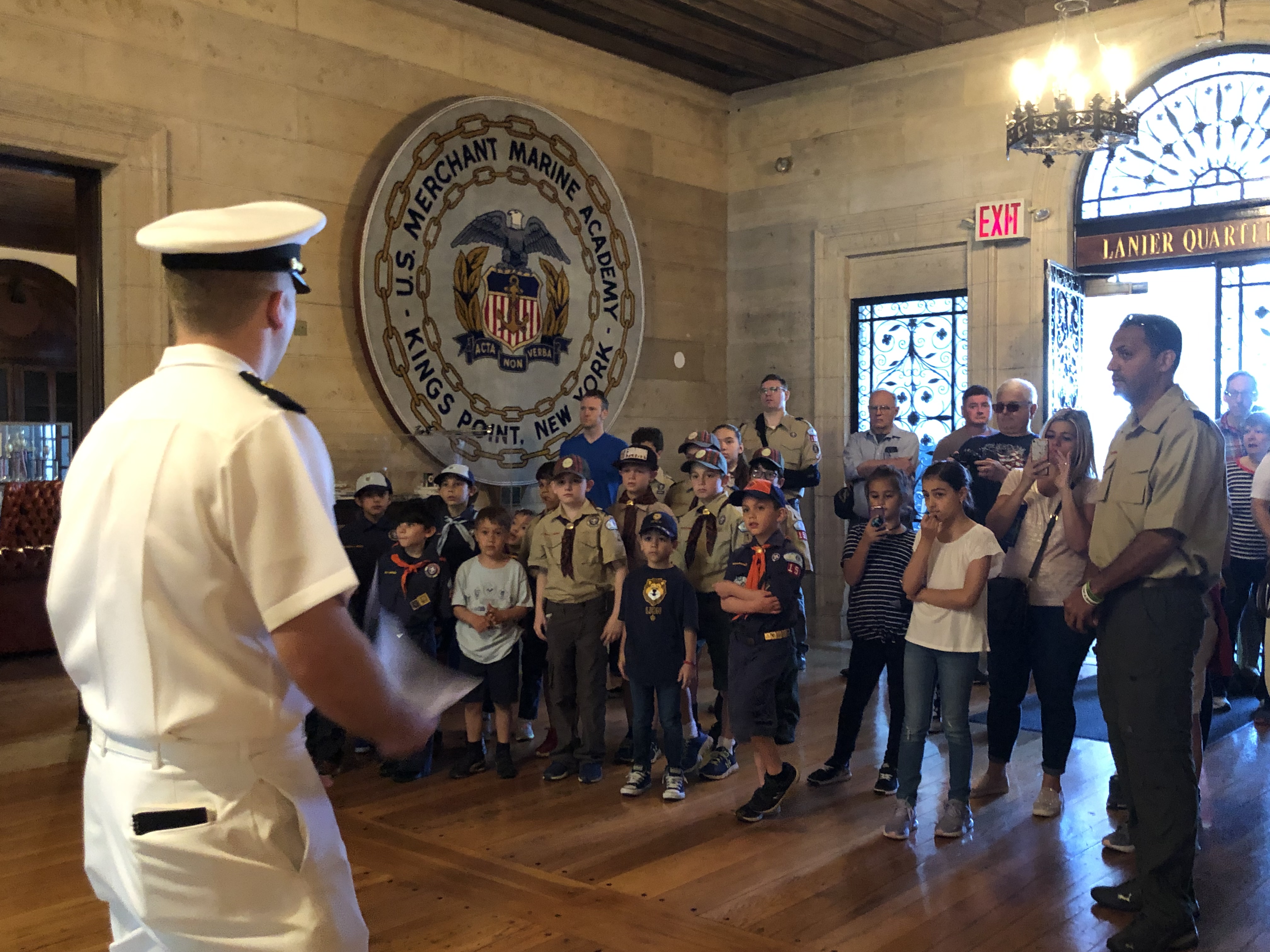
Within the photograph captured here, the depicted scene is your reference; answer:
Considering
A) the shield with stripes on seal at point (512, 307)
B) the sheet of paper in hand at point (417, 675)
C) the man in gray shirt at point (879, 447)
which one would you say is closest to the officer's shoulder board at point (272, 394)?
the sheet of paper in hand at point (417, 675)

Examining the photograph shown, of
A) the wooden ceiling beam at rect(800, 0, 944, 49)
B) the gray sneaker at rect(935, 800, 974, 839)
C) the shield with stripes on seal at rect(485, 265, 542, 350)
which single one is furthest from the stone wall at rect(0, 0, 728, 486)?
the gray sneaker at rect(935, 800, 974, 839)

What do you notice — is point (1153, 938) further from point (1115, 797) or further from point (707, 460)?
point (707, 460)

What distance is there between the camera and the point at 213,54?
5660 mm

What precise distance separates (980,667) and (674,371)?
10.2 ft

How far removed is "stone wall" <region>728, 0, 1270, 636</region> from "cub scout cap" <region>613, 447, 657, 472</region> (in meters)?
3.04

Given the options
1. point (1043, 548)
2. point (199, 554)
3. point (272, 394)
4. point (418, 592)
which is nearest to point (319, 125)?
point (418, 592)

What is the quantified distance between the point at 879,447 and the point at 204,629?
18.5 ft

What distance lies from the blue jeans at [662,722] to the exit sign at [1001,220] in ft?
13.9

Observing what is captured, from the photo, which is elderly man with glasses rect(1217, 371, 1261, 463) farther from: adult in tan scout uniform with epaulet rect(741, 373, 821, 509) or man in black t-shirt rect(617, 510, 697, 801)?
man in black t-shirt rect(617, 510, 697, 801)

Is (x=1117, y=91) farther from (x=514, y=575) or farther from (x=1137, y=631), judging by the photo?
(x=514, y=575)

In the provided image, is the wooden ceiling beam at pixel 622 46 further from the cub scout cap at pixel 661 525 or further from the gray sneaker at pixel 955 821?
the gray sneaker at pixel 955 821

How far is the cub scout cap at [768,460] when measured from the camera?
5.59 metres

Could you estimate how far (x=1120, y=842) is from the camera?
3.74m

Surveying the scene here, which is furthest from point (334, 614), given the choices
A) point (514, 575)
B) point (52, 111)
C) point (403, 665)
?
point (52, 111)
